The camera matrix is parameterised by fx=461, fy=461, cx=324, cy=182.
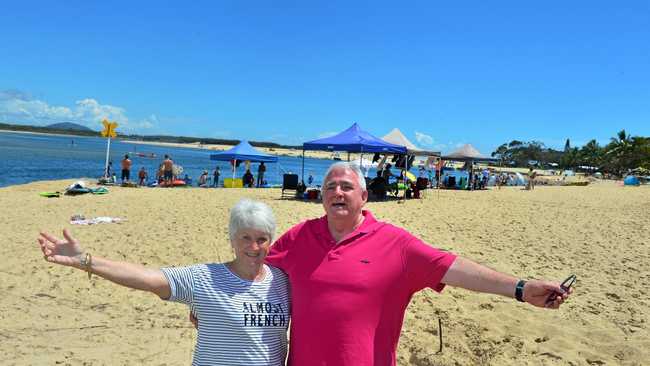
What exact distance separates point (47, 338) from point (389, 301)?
3.81 meters

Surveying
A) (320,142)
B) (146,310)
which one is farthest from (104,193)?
(146,310)

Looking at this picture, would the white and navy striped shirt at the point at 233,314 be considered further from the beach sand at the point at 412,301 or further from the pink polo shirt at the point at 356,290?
the beach sand at the point at 412,301

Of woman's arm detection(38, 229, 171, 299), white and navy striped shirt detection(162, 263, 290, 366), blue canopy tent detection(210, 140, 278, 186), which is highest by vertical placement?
blue canopy tent detection(210, 140, 278, 186)

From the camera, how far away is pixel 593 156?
72.7 m

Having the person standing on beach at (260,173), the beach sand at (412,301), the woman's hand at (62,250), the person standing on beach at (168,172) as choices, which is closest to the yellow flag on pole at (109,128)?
the person standing on beach at (168,172)

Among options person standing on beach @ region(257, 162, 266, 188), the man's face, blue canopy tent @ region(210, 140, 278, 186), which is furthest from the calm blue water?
the man's face

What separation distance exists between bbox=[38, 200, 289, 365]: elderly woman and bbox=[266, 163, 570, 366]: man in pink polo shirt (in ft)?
0.29

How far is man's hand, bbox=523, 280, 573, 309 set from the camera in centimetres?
172

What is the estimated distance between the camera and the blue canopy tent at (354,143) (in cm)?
1330

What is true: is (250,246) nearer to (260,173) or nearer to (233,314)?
(233,314)

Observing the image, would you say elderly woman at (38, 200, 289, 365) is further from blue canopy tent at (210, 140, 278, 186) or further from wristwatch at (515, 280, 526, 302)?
blue canopy tent at (210, 140, 278, 186)

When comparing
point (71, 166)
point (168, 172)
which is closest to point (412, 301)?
point (168, 172)

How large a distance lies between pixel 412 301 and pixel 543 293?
3.82 m

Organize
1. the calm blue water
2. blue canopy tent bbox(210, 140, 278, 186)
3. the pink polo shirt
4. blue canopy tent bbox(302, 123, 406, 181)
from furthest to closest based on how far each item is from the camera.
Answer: the calm blue water, blue canopy tent bbox(210, 140, 278, 186), blue canopy tent bbox(302, 123, 406, 181), the pink polo shirt
